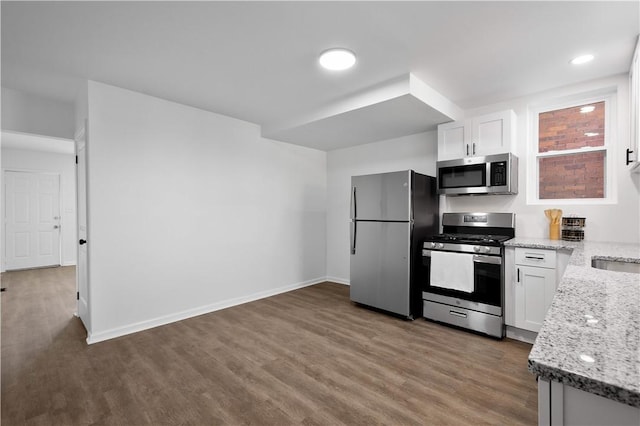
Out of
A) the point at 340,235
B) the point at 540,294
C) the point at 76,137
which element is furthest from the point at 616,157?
the point at 76,137

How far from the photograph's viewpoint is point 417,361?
8.23ft

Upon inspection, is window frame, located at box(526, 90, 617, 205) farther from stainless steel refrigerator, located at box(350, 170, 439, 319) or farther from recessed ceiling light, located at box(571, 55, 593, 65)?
stainless steel refrigerator, located at box(350, 170, 439, 319)

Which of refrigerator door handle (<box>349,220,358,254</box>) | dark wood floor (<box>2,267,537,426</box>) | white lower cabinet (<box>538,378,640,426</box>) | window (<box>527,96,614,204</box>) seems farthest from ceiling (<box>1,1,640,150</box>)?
dark wood floor (<box>2,267,537,426</box>)

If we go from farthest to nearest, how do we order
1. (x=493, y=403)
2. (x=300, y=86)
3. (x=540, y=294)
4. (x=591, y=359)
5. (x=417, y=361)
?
(x=300, y=86)
(x=540, y=294)
(x=417, y=361)
(x=493, y=403)
(x=591, y=359)

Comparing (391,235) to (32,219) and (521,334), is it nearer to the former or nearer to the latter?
(521,334)

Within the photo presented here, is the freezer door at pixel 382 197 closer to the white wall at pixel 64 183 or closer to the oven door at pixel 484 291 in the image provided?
the oven door at pixel 484 291

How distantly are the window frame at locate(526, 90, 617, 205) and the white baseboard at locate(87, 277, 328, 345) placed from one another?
3.47 m

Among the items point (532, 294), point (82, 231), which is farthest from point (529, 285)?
point (82, 231)

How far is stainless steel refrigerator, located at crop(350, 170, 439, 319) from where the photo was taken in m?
3.47

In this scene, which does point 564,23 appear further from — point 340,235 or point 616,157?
point 340,235

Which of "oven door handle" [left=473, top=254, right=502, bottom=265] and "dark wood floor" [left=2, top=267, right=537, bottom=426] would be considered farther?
"oven door handle" [left=473, top=254, right=502, bottom=265]

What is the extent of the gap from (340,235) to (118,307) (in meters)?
3.24

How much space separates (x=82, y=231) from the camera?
337 cm

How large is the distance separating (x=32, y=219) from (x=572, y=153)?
9163 millimetres
